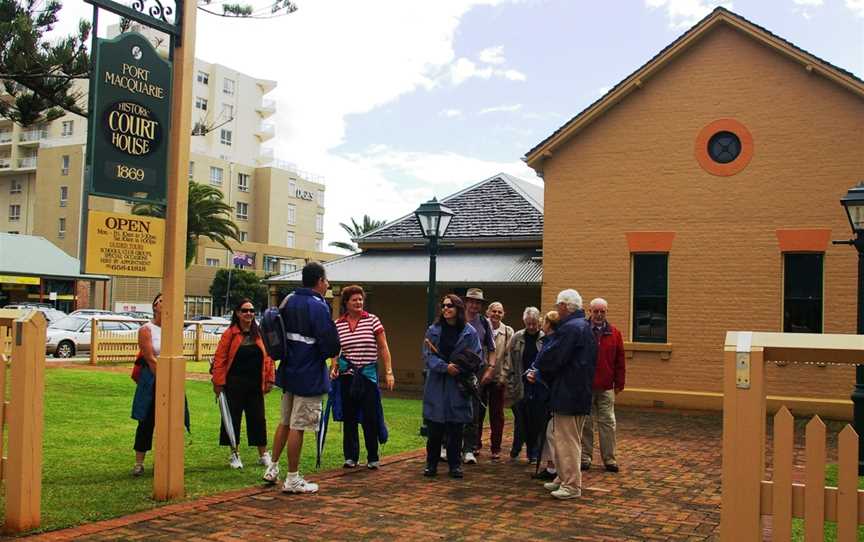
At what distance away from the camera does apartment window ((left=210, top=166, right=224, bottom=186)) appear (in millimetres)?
73875

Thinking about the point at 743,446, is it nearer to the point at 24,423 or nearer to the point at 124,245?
the point at 24,423

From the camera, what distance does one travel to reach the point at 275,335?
7281 millimetres

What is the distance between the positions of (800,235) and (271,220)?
222 ft

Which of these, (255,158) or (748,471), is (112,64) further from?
(255,158)

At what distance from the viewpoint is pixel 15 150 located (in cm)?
6912

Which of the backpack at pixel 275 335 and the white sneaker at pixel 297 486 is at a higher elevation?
the backpack at pixel 275 335

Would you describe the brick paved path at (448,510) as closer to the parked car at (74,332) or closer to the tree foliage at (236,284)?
the parked car at (74,332)

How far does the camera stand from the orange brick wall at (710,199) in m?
14.7

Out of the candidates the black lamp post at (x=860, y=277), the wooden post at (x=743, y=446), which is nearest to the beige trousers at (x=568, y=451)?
the black lamp post at (x=860, y=277)

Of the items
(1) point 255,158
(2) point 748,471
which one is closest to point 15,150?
(1) point 255,158

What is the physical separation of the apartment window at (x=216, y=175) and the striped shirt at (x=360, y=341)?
68.1 m

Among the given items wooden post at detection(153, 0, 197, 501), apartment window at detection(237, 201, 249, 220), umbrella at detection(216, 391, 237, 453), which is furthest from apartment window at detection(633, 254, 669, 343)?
apartment window at detection(237, 201, 249, 220)

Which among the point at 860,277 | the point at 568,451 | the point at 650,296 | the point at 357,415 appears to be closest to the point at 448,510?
the point at 568,451

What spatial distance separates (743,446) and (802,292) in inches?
489
